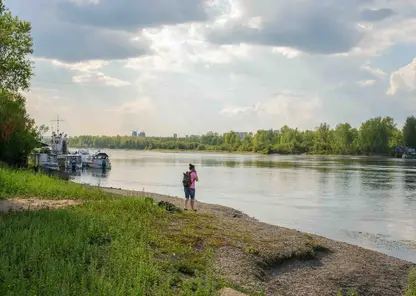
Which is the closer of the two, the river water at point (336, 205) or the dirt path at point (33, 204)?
the dirt path at point (33, 204)

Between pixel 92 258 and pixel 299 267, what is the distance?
27.9 feet

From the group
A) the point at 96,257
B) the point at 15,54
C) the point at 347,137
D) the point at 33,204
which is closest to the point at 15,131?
the point at 15,54

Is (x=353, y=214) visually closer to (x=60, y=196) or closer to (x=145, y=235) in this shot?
(x=60, y=196)

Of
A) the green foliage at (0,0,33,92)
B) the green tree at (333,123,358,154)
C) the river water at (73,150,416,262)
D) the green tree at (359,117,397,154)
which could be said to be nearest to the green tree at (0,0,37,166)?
the green foliage at (0,0,33,92)

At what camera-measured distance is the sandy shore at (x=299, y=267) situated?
1498cm

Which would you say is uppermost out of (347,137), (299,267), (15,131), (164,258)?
(347,137)

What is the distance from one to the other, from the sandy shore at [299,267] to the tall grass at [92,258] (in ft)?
4.78

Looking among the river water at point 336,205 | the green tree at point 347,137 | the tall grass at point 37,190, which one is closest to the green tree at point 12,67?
the tall grass at point 37,190

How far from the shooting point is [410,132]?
563 ft

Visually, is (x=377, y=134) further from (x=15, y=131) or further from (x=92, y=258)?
(x=92, y=258)

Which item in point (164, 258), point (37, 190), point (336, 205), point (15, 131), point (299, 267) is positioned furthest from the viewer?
point (15, 131)

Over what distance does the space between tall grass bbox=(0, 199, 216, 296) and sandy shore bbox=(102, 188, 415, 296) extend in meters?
1.46

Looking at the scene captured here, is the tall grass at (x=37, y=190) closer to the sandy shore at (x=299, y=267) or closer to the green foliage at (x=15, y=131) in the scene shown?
the sandy shore at (x=299, y=267)

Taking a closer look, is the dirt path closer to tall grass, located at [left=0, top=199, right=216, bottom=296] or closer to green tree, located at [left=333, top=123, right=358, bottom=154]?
tall grass, located at [left=0, top=199, right=216, bottom=296]
